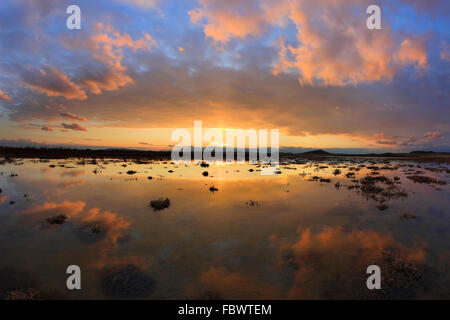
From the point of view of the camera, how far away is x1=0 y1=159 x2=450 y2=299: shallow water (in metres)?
6.02

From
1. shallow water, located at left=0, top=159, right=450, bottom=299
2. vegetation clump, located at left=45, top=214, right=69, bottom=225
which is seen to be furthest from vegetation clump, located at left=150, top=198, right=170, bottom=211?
vegetation clump, located at left=45, top=214, right=69, bottom=225

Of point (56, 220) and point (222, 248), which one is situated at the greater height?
point (56, 220)

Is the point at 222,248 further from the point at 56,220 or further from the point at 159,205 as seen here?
the point at 56,220

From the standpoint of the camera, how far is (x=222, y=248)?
28.1ft

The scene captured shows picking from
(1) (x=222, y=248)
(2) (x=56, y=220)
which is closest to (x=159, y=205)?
(2) (x=56, y=220)

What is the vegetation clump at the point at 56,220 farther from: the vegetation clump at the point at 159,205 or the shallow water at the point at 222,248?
the vegetation clump at the point at 159,205

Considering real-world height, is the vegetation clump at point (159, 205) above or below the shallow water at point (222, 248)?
above

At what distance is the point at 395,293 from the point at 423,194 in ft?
63.3

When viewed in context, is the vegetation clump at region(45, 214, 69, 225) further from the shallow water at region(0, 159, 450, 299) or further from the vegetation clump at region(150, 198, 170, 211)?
the vegetation clump at region(150, 198, 170, 211)

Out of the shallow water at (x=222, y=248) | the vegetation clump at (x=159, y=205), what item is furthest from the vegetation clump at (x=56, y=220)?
the vegetation clump at (x=159, y=205)

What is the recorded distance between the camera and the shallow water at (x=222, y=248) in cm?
602

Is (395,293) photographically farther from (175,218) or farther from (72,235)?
(72,235)

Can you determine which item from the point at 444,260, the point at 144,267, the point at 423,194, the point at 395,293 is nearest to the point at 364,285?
the point at 395,293

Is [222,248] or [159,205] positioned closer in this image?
[222,248]
